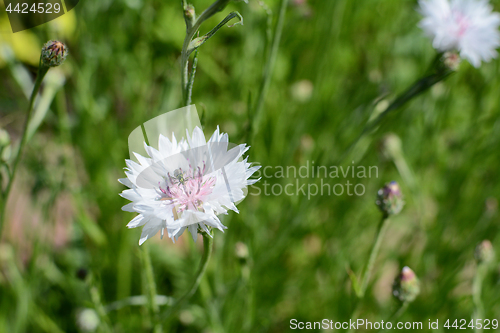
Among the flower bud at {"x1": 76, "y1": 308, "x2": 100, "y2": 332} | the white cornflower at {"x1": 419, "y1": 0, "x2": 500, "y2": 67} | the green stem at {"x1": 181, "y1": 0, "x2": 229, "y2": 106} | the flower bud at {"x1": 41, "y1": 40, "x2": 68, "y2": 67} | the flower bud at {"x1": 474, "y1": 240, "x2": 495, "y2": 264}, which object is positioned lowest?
the flower bud at {"x1": 76, "y1": 308, "x2": 100, "y2": 332}

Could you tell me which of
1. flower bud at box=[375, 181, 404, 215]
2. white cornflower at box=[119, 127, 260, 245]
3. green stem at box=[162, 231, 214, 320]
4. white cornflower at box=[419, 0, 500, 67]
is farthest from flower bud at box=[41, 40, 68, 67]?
white cornflower at box=[419, 0, 500, 67]

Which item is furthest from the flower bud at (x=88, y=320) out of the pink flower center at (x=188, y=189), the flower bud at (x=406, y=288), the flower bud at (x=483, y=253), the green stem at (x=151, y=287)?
the flower bud at (x=483, y=253)

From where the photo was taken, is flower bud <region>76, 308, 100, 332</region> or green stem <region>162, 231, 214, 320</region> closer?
green stem <region>162, 231, 214, 320</region>

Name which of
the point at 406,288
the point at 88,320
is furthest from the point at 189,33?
the point at 88,320

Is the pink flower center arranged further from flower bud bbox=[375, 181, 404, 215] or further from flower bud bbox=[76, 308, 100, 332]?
flower bud bbox=[76, 308, 100, 332]

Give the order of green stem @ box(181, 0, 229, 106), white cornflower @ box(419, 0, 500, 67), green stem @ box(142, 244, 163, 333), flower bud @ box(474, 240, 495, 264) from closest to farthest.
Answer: green stem @ box(181, 0, 229, 106), green stem @ box(142, 244, 163, 333), flower bud @ box(474, 240, 495, 264), white cornflower @ box(419, 0, 500, 67)

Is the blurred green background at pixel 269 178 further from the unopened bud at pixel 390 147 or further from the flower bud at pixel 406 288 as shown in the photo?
the flower bud at pixel 406 288

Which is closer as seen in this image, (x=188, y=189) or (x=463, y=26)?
(x=188, y=189)

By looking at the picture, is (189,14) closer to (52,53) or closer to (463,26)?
(52,53)
